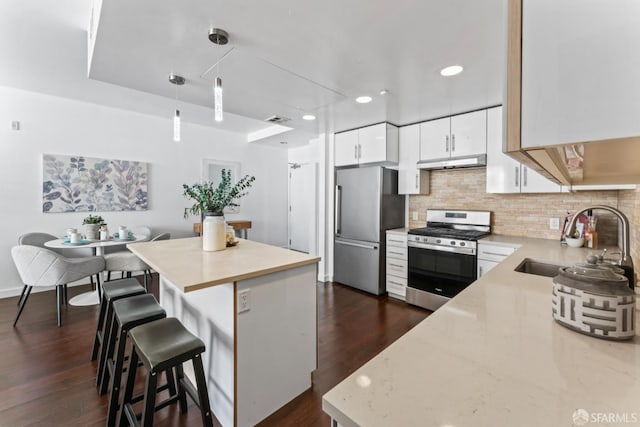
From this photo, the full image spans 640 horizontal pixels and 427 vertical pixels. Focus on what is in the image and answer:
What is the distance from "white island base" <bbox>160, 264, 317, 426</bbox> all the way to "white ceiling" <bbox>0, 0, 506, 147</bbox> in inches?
59.0

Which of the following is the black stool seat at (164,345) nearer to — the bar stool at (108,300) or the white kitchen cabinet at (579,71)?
the bar stool at (108,300)

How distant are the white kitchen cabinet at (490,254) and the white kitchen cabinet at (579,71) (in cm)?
263

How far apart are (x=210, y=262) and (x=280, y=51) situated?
1501 mm

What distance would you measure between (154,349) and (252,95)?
91.4 inches

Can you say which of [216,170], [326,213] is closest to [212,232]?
[326,213]

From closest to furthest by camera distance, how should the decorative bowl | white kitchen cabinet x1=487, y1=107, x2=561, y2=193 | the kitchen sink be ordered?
the kitchen sink
the decorative bowl
white kitchen cabinet x1=487, y1=107, x2=561, y2=193

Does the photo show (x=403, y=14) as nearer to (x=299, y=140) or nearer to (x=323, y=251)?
(x=323, y=251)

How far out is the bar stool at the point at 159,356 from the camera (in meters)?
1.24

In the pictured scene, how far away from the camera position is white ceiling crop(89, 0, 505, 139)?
1519 millimetres

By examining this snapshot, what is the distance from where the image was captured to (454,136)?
3.24 m

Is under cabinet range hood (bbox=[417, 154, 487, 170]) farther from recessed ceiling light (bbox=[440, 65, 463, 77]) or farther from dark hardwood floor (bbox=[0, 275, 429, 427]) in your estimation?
dark hardwood floor (bbox=[0, 275, 429, 427])

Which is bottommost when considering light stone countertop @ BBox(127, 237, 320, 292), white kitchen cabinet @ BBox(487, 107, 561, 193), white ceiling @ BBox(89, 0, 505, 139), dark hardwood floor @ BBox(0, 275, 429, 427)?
dark hardwood floor @ BBox(0, 275, 429, 427)

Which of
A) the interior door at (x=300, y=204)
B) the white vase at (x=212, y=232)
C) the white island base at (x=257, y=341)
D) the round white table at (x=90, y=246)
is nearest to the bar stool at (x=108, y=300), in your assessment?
the white island base at (x=257, y=341)

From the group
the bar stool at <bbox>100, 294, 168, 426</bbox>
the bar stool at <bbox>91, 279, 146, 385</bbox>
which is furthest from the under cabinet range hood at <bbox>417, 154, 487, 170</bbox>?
the bar stool at <bbox>91, 279, 146, 385</bbox>
